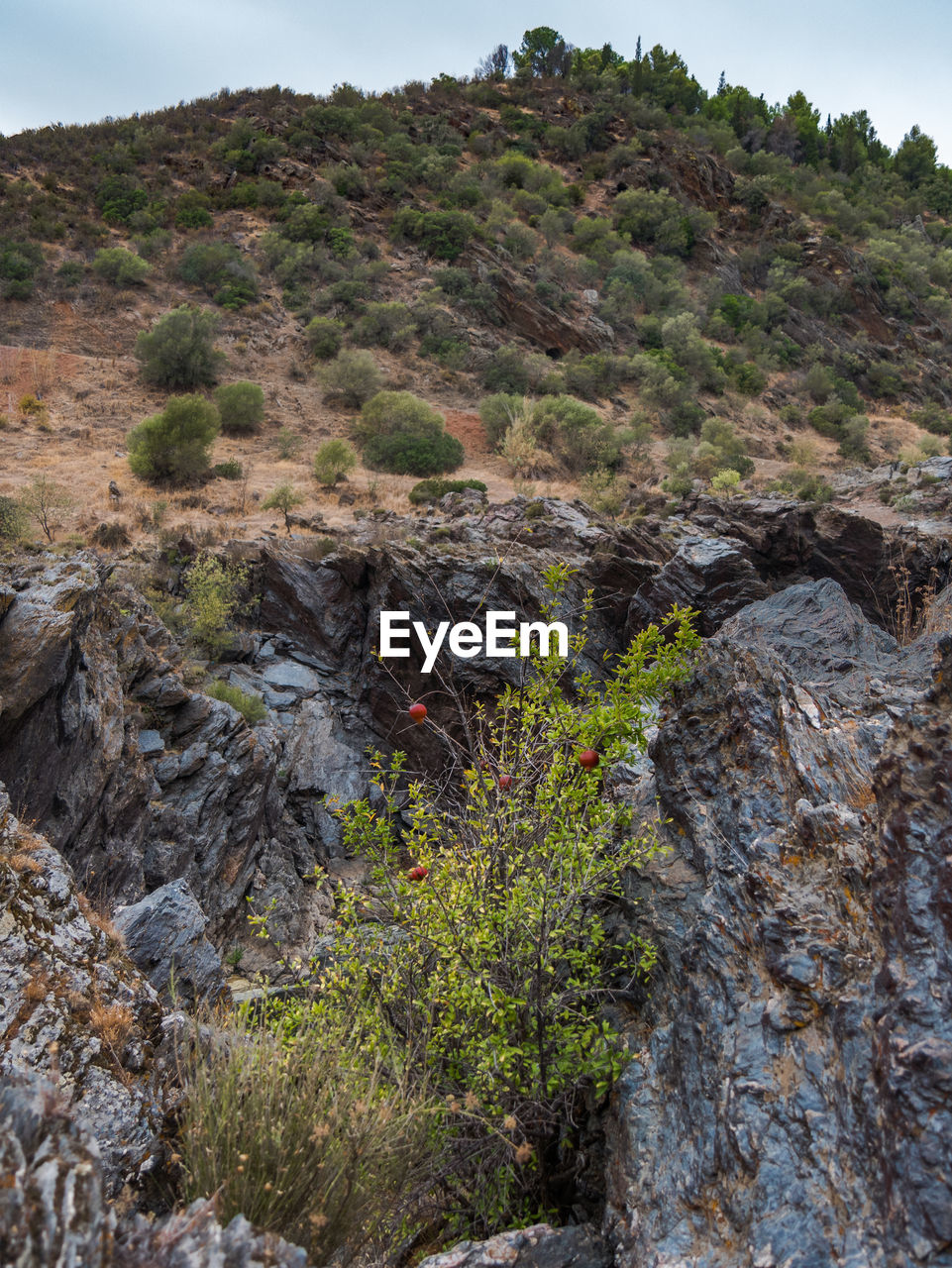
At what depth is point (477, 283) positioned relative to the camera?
36375 millimetres

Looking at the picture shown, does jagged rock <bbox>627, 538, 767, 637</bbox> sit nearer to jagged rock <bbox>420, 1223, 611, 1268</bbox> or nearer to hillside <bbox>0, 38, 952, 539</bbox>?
hillside <bbox>0, 38, 952, 539</bbox>

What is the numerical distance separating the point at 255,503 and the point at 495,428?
36.5 feet

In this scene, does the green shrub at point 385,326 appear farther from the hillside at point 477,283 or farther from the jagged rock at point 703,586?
the jagged rock at point 703,586

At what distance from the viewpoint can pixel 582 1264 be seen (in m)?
2.87

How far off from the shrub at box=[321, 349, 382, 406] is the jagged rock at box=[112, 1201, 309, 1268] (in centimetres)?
2856

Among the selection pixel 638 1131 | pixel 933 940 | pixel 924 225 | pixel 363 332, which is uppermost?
pixel 924 225

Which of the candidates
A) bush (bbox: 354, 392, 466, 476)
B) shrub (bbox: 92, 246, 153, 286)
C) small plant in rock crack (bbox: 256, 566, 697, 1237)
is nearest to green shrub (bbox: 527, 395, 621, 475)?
bush (bbox: 354, 392, 466, 476)

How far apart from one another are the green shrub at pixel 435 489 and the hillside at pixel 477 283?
3.85ft

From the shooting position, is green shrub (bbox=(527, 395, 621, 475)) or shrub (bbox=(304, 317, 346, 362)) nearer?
green shrub (bbox=(527, 395, 621, 475))

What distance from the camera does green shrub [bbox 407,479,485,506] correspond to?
68.0ft

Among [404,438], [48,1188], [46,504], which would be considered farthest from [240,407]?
[48,1188]

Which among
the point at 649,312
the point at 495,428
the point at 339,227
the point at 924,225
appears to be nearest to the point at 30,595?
the point at 495,428

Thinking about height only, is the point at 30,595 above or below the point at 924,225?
below

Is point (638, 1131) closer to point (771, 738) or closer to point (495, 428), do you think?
point (771, 738)
